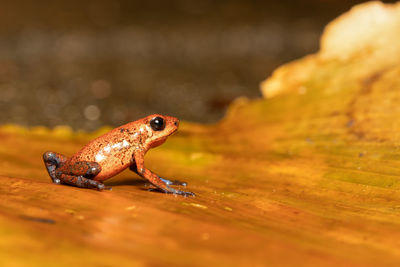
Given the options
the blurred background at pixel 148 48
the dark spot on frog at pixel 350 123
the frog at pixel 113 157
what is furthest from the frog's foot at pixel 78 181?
the blurred background at pixel 148 48

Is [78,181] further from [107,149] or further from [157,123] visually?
[157,123]

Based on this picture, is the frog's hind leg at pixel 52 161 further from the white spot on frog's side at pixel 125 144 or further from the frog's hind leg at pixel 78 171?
the white spot on frog's side at pixel 125 144

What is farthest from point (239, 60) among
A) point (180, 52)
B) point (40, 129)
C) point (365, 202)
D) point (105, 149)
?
point (365, 202)

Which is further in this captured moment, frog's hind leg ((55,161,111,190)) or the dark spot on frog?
the dark spot on frog

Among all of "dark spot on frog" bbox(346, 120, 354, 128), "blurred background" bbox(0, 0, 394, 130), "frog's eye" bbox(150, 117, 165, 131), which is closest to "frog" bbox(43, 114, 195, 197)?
"frog's eye" bbox(150, 117, 165, 131)

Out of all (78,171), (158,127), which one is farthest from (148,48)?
(78,171)

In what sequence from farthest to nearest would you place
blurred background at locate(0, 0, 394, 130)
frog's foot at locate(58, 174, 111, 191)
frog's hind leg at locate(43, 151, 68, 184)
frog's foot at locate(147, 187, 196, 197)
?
blurred background at locate(0, 0, 394, 130) → frog's hind leg at locate(43, 151, 68, 184) → frog's foot at locate(58, 174, 111, 191) → frog's foot at locate(147, 187, 196, 197)

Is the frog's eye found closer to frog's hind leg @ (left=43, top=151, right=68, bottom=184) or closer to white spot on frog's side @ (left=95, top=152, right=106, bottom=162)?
white spot on frog's side @ (left=95, top=152, right=106, bottom=162)
